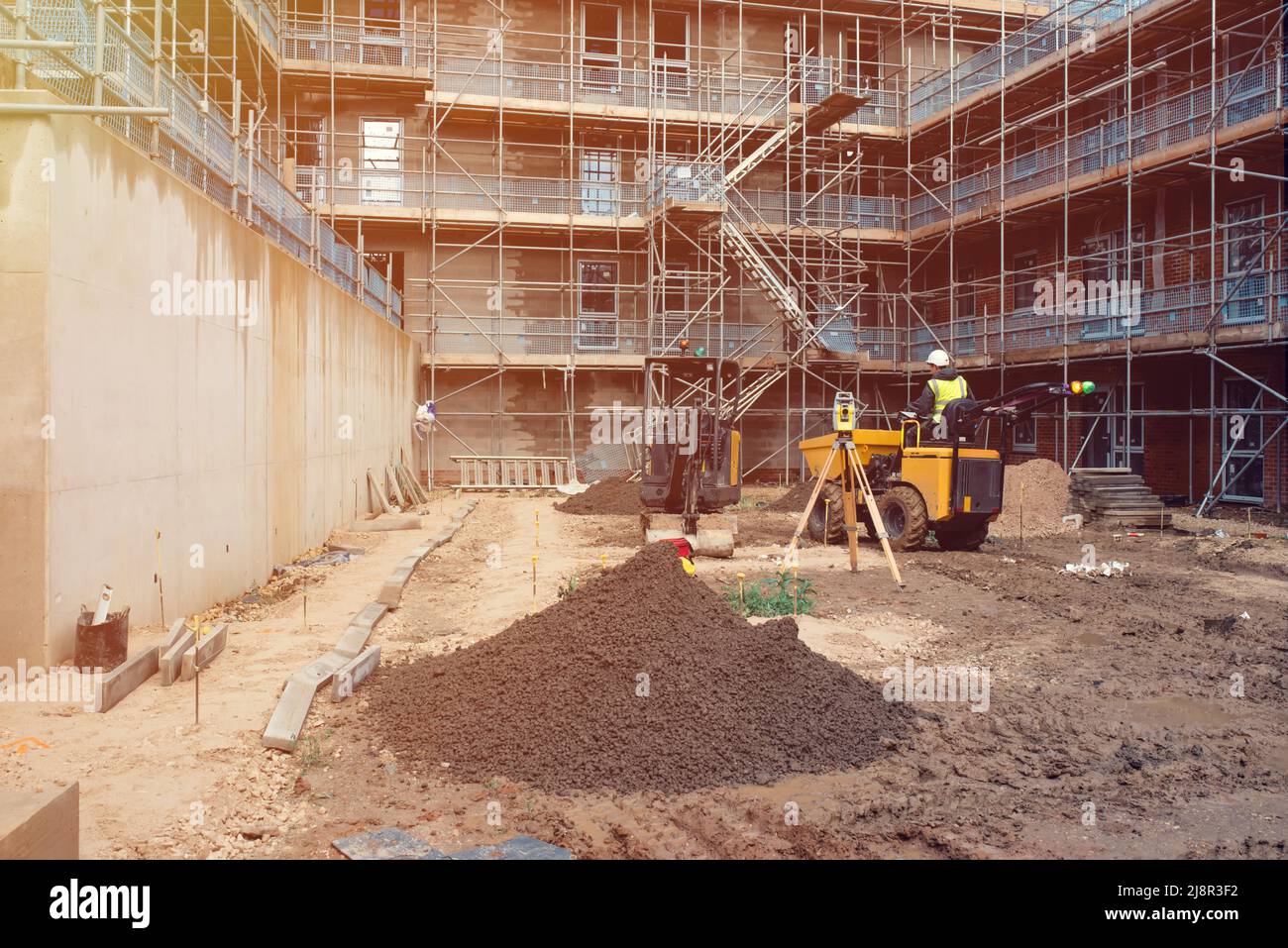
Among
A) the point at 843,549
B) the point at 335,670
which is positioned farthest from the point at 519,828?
the point at 843,549

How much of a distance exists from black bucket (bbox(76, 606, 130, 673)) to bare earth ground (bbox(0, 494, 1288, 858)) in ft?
1.44

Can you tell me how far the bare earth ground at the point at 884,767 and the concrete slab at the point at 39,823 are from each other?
1.22m

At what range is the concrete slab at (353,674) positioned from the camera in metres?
7.04

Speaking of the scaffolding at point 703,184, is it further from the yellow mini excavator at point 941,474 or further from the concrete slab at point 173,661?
the concrete slab at point 173,661

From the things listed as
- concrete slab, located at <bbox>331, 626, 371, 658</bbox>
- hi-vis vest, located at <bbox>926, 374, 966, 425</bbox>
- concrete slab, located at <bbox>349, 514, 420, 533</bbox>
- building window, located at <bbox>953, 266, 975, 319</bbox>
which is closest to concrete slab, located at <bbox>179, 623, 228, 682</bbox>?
concrete slab, located at <bbox>331, 626, 371, 658</bbox>

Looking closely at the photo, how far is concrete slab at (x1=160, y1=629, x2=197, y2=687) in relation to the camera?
708 cm

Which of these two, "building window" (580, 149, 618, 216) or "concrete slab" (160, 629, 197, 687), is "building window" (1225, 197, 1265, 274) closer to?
"building window" (580, 149, 618, 216)

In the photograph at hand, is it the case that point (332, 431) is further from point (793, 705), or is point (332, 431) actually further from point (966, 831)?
point (966, 831)

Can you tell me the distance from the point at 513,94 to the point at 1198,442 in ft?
63.6

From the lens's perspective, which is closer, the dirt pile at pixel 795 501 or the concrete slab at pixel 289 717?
the concrete slab at pixel 289 717

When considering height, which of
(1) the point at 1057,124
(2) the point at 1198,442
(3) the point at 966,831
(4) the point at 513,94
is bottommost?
(3) the point at 966,831

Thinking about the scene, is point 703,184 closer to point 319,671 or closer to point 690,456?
point 690,456

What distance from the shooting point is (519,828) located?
16.0 feet

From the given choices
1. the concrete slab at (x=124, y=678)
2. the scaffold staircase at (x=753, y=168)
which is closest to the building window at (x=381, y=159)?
the scaffold staircase at (x=753, y=168)
